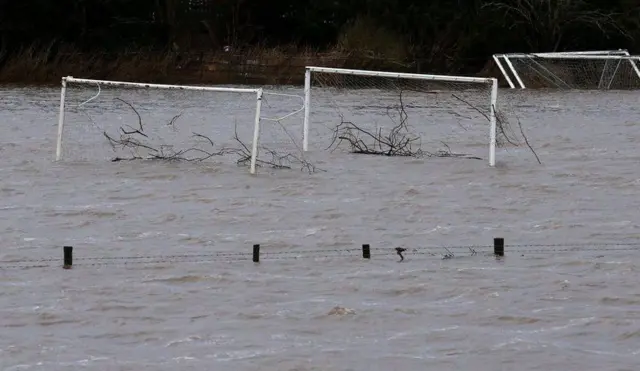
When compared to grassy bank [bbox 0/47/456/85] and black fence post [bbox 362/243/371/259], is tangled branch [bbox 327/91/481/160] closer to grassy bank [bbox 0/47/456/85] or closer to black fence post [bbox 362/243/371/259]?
black fence post [bbox 362/243/371/259]

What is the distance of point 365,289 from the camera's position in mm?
10484

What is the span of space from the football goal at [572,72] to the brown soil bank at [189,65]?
23.8 ft

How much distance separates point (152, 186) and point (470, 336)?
8790 millimetres

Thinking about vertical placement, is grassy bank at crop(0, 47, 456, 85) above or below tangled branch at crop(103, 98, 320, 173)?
above

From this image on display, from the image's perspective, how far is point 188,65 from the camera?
50531 mm

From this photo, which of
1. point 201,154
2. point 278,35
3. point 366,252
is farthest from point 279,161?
point 278,35

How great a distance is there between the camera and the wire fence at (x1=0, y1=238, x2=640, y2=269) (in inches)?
454

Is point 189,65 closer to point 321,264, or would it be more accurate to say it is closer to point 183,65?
point 183,65

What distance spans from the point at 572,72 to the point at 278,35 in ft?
68.8

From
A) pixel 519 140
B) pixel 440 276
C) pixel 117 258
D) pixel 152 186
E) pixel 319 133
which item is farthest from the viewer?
pixel 319 133

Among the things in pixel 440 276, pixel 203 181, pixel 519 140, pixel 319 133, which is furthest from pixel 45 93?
pixel 440 276

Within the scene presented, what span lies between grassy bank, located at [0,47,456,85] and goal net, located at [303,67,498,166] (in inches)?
297

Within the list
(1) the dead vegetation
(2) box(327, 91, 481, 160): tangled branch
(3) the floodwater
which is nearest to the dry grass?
(1) the dead vegetation

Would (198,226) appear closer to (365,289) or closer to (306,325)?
(365,289)
